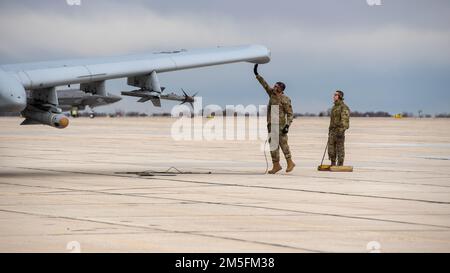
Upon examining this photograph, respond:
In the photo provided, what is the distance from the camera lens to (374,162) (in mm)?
33625

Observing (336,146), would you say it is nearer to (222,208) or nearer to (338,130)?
(338,130)

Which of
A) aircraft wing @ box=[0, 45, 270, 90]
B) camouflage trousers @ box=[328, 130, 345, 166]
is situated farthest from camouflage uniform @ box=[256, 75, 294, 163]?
camouflage trousers @ box=[328, 130, 345, 166]

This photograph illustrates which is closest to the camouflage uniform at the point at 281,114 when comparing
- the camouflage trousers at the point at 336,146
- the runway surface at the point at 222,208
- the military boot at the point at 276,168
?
the military boot at the point at 276,168

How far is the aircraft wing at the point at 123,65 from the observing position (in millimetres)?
23250

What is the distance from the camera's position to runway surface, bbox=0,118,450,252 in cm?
1375

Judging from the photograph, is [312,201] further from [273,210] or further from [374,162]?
[374,162]

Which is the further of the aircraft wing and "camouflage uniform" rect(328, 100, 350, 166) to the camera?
"camouflage uniform" rect(328, 100, 350, 166)

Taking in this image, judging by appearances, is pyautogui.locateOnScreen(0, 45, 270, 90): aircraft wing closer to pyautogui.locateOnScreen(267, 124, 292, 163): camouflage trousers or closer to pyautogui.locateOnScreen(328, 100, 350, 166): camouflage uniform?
pyautogui.locateOnScreen(267, 124, 292, 163): camouflage trousers

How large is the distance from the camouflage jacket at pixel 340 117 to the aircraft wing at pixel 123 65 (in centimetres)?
294

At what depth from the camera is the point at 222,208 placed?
1816 centimetres

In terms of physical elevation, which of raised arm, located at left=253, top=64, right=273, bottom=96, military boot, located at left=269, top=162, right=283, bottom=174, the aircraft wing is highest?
the aircraft wing

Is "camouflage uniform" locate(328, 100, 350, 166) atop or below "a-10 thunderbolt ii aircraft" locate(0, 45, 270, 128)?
below
